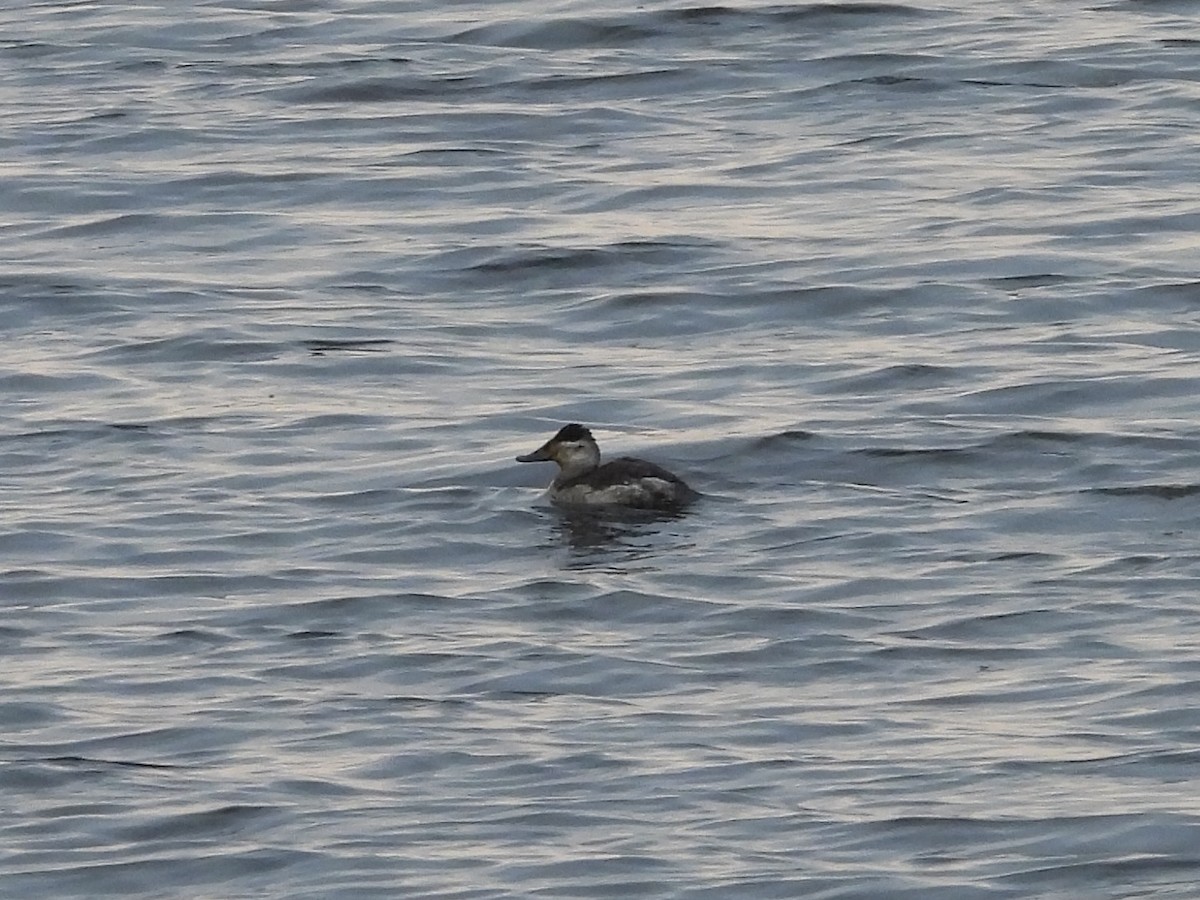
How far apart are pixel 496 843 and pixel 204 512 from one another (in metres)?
4.37

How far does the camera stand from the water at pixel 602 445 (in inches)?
379

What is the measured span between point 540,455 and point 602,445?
22.6 inches

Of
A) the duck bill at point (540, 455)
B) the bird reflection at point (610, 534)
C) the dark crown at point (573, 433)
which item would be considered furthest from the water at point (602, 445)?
the dark crown at point (573, 433)

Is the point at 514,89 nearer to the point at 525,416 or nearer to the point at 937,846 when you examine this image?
the point at 525,416

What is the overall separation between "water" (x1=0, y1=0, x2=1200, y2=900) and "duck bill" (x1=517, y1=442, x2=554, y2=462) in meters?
0.16

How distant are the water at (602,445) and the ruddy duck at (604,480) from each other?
0.38 ft

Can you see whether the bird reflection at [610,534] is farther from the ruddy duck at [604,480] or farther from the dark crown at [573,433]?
the dark crown at [573,433]

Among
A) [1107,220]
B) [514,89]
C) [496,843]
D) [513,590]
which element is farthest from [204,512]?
[514,89]

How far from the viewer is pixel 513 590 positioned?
12367mm

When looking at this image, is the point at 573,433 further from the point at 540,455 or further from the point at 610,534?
the point at 610,534

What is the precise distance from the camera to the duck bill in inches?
548

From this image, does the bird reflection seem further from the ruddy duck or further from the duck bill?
the duck bill

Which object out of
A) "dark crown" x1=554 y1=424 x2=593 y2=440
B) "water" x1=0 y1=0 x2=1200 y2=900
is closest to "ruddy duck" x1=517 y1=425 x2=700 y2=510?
"dark crown" x1=554 y1=424 x2=593 y2=440

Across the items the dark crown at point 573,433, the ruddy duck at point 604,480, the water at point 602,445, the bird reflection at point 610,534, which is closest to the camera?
the water at point 602,445
